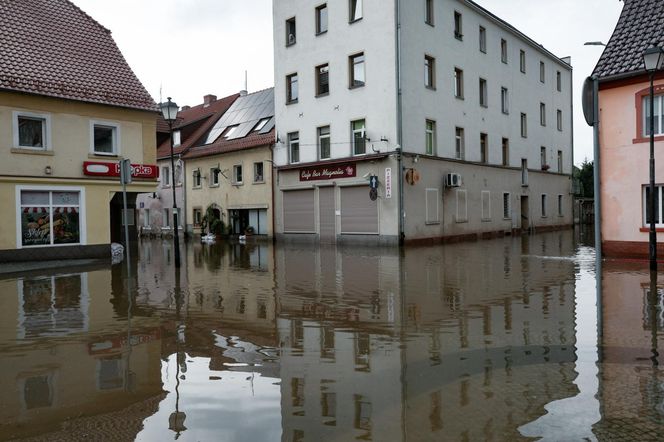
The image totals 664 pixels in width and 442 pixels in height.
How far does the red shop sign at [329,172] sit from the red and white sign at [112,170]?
9422 mm

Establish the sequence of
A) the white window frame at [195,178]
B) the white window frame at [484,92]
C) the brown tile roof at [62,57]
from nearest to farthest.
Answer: the brown tile roof at [62,57]
the white window frame at [484,92]
the white window frame at [195,178]

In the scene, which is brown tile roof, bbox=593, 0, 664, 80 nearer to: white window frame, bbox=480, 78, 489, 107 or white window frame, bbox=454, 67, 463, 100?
white window frame, bbox=454, 67, 463, 100

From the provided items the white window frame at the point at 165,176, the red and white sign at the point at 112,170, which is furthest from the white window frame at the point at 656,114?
the white window frame at the point at 165,176

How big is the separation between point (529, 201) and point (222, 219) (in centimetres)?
1959

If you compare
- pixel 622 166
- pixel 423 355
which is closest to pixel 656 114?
pixel 622 166

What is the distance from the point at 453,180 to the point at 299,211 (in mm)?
8061

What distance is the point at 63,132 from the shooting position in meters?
19.3

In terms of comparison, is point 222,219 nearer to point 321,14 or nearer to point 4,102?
point 321,14

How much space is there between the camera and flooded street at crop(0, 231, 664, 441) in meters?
4.41

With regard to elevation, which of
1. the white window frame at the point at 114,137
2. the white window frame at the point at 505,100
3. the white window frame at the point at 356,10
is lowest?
the white window frame at the point at 114,137

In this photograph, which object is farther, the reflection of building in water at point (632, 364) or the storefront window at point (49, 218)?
the storefront window at point (49, 218)

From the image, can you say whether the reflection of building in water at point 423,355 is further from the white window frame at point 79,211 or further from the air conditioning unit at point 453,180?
the air conditioning unit at point 453,180

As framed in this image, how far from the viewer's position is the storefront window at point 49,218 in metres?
18.4

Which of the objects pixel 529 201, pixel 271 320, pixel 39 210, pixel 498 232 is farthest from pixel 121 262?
pixel 529 201
